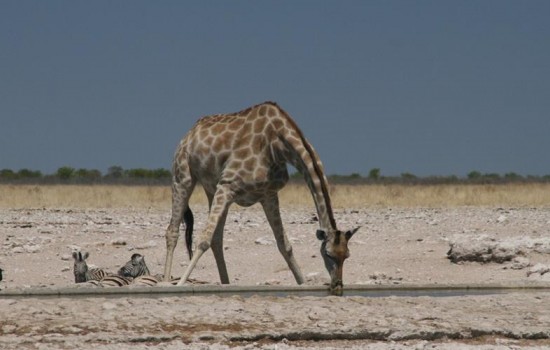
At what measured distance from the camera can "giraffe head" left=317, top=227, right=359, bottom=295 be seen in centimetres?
996

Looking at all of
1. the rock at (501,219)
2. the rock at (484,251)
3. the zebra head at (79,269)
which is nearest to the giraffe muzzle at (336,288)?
the zebra head at (79,269)

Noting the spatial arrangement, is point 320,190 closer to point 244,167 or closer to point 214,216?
point 244,167

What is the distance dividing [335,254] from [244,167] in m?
1.71

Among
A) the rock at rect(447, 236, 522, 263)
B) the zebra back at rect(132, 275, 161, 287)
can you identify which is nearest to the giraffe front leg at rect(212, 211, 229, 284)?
the zebra back at rect(132, 275, 161, 287)

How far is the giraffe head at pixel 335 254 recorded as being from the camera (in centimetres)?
996

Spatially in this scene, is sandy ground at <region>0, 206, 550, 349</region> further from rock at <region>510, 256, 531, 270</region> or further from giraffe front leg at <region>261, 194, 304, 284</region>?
giraffe front leg at <region>261, 194, 304, 284</region>

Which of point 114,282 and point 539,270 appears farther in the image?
point 539,270

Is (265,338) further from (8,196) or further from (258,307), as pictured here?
(8,196)

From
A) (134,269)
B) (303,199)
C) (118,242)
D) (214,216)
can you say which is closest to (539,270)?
(214,216)

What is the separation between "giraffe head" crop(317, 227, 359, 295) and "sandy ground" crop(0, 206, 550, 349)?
2.18 ft

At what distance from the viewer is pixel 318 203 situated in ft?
34.4

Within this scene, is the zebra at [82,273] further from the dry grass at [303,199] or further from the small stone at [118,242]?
the dry grass at [303,199]

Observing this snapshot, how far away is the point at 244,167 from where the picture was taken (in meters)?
11.4

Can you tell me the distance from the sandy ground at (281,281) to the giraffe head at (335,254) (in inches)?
26.1
